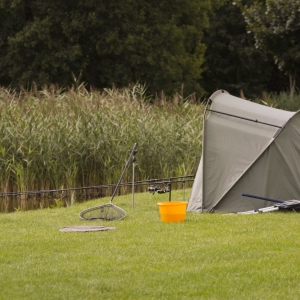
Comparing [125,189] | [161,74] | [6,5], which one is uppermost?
[6,5]

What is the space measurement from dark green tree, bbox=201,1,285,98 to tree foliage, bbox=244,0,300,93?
1577 cm

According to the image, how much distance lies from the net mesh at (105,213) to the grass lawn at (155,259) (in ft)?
0.42

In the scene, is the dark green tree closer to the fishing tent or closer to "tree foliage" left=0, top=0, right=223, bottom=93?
"tree foliage" left=0, top=0, right=223, bottom=93

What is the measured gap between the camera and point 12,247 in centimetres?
842

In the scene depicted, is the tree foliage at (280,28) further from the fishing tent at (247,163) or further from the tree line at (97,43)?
the fishing tent at (247,163)

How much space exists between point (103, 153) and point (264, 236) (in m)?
6.62

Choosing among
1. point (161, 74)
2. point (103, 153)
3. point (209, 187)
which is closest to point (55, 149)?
point (103, 153)

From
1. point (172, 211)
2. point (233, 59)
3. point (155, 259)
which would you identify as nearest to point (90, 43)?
point (233, 59)

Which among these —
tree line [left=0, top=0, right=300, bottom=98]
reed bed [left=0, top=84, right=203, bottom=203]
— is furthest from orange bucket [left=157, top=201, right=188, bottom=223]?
tree line [left=0, top=0, right=300, bottom=98]

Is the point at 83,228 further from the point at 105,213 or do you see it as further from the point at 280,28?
the point at 280,28

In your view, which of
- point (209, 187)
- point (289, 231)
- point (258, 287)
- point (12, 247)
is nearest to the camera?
point (258, 287)

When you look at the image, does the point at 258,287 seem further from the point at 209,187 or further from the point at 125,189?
the point at 125,189

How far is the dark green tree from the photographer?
4022cm

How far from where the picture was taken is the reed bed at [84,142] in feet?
48.0
